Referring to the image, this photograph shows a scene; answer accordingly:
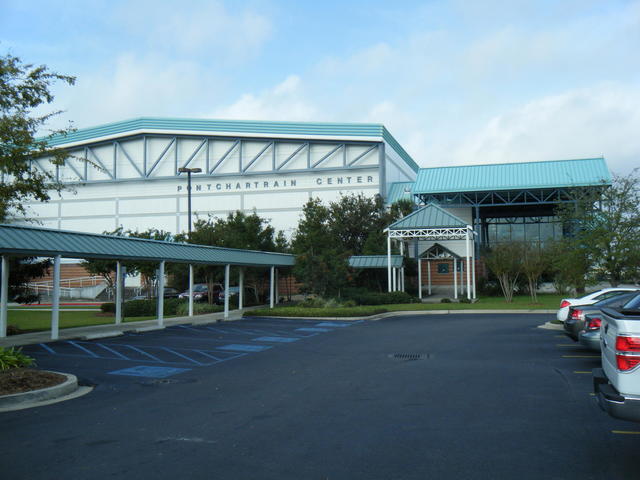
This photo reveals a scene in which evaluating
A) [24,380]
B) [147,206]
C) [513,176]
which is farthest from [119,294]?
[147,206]

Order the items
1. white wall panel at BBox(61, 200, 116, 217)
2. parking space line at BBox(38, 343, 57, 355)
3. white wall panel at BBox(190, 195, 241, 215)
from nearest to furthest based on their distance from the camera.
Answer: parking space line at BBox(38, 343, 57, 355)
white wall panel at BBox(190, 195, 241, 215)
white wall panel at BBox(61, 200, 116, 217)

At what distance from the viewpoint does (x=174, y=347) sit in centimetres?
1599

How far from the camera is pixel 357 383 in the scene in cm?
1030

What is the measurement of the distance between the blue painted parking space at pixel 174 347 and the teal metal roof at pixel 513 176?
2592 cm

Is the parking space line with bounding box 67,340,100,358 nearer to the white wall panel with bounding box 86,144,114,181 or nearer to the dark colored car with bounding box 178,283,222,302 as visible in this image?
the dark colored car with bounding box 178,283,222,302

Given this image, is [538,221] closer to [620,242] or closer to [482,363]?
[620,242]

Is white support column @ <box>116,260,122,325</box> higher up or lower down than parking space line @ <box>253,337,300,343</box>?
higher up

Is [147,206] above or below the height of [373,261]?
above

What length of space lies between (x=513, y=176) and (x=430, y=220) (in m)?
11.7

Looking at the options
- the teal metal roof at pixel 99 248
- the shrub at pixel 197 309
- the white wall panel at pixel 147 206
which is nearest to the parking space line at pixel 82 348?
the teal metal roof at pixel 99 248

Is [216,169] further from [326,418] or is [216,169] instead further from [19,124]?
[326,418]

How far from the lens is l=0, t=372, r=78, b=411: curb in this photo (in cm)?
880

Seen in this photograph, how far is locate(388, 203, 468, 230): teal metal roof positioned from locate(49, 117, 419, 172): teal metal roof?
12634 mm

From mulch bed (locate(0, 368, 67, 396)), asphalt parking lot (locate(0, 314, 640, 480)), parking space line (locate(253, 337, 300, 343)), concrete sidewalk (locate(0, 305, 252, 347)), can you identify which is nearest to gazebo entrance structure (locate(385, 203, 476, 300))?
concrete sidewalk (locate(0, 305, 252, 347))
